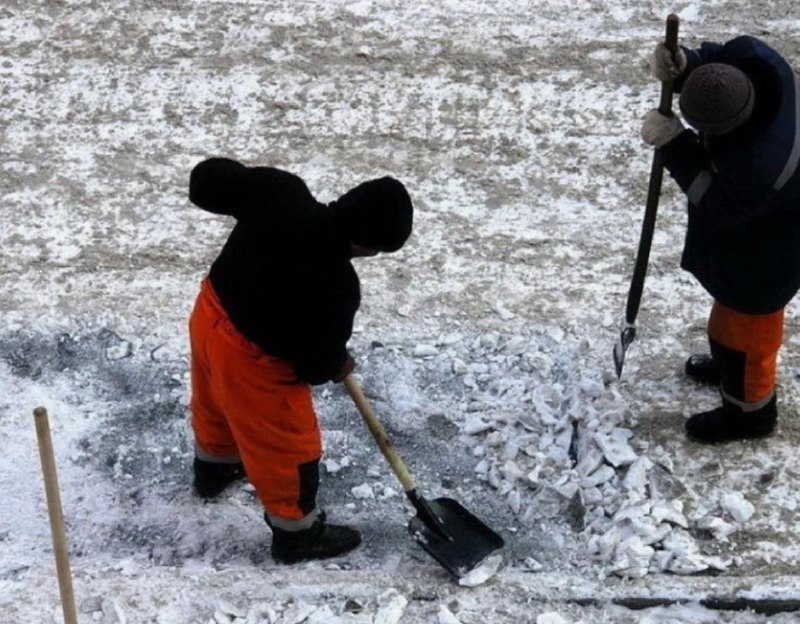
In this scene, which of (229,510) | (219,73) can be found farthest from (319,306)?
(219,73)

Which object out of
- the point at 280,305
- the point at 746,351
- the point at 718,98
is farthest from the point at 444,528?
the point at 718,98

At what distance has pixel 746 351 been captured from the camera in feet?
13.6

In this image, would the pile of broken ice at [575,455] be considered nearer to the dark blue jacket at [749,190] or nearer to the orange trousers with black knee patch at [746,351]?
the orange trousers with black knee patch at [746,351]

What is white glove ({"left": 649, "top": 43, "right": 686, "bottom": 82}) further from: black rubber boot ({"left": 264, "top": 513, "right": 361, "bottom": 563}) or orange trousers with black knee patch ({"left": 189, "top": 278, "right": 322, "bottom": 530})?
black rubber boot ({"left": 264, "top": 513, "right": 361, "bottom": 563})

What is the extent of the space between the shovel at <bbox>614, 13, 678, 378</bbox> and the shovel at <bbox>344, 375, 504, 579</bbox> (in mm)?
933

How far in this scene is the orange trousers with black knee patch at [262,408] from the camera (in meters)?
3.66

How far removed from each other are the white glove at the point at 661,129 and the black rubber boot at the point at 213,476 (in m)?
1.85

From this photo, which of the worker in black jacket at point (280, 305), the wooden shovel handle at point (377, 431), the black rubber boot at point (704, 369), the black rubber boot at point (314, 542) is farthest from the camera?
the black rubber boot at point (704, 369)

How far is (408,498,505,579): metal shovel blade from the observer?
3939 millimetres

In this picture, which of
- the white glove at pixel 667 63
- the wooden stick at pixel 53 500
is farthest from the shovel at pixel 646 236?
the wooden stick at pixel 53 500

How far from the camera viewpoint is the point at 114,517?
430 centimetres

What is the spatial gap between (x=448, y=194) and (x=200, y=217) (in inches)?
45.9

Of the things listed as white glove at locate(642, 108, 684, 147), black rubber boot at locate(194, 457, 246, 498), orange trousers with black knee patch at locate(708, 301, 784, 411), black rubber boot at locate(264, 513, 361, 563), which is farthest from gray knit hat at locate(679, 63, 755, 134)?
black rubber boot at locate(194, 457, 246, 498)

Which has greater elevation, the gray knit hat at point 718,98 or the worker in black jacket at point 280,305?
the gray knit hat at point 718,98
